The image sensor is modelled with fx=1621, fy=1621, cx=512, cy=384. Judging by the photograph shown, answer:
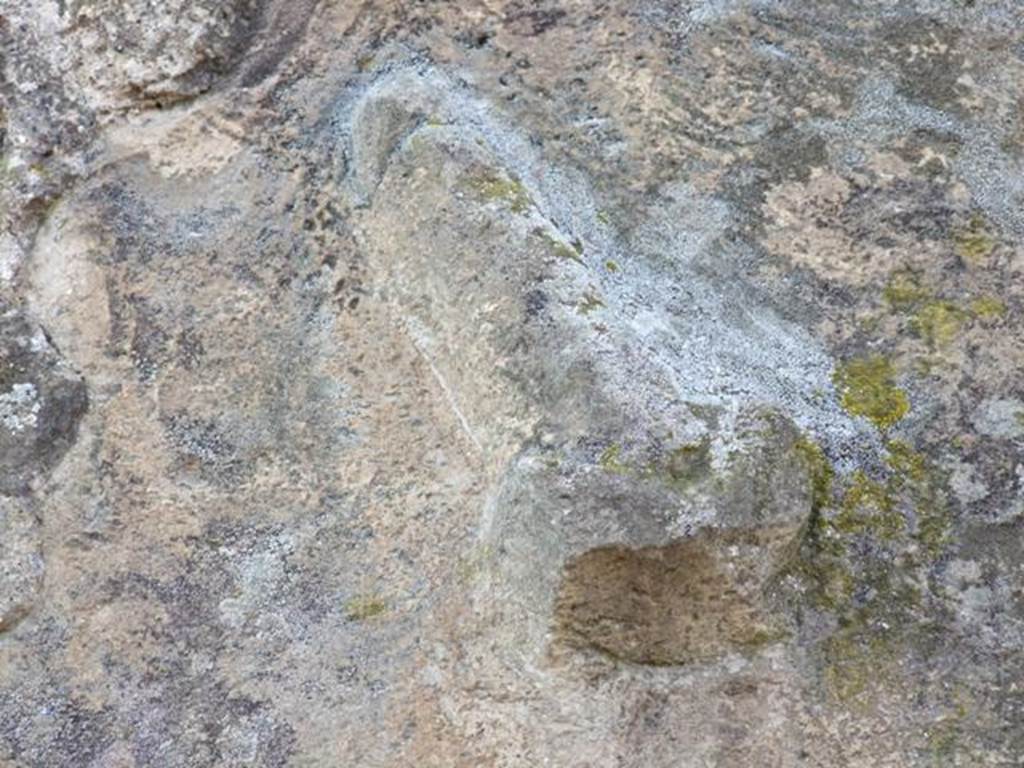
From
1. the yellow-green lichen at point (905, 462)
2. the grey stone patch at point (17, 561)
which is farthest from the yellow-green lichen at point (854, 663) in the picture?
the grey stone patch at point (17, 561)

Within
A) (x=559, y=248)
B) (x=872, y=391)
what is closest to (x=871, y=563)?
(x=872, y=391)

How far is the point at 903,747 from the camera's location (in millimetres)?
1350

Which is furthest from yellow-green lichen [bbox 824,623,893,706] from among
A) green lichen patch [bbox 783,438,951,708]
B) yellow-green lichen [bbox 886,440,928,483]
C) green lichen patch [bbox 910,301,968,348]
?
green lichen patch [bbox 910,301,968,348]

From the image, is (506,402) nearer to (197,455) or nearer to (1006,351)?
(197,455)

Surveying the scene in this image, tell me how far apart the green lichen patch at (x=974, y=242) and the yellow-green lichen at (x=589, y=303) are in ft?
1.12

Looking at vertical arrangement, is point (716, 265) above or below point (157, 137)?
below

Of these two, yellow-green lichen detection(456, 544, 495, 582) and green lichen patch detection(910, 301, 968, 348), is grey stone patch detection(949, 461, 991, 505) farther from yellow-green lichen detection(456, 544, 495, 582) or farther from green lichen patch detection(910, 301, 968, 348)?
yellow-green lichen detection(456, 544, 495, 582)

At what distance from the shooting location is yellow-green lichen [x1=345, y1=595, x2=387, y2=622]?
1517 mm

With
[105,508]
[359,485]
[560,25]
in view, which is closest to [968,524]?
[359,485]

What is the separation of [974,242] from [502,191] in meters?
0.45

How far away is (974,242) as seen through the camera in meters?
1.52

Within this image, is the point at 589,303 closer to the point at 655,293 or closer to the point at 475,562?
the point at 655,293

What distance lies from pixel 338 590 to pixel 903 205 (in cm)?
65

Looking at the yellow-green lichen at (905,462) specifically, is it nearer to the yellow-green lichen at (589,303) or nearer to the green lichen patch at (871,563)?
the green lichen patch at (871,563)
